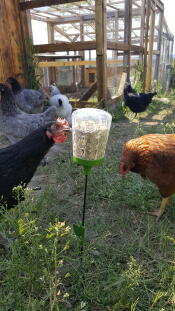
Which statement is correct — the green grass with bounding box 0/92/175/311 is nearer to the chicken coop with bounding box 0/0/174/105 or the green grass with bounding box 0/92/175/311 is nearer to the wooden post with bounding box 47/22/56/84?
the chicken coop with bounding box 0/0/174/105

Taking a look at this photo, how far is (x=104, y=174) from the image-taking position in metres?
2.61

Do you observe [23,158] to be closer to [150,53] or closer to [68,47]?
[68,47]

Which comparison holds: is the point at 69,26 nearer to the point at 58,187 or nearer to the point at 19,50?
the point at 19,50

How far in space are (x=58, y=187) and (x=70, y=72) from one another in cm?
784

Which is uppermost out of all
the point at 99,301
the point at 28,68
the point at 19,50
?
the point at 19,50

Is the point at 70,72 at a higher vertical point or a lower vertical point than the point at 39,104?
higher

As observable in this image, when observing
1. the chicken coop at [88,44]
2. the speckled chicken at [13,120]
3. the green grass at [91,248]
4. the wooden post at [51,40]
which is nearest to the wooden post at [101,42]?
the chicken coop at [88,44]

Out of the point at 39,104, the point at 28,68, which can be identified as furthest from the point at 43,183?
the point at 28,68

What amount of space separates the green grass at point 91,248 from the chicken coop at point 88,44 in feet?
7.76

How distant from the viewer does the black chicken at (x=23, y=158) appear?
5.20 feet

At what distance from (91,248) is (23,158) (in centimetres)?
76

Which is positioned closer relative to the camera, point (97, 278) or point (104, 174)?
point (97, 278)

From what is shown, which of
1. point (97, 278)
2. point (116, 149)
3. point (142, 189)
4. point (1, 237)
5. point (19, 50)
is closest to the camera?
point (97, 278)

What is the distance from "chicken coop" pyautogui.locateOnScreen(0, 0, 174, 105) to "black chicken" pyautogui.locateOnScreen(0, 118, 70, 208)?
2.92 meters
